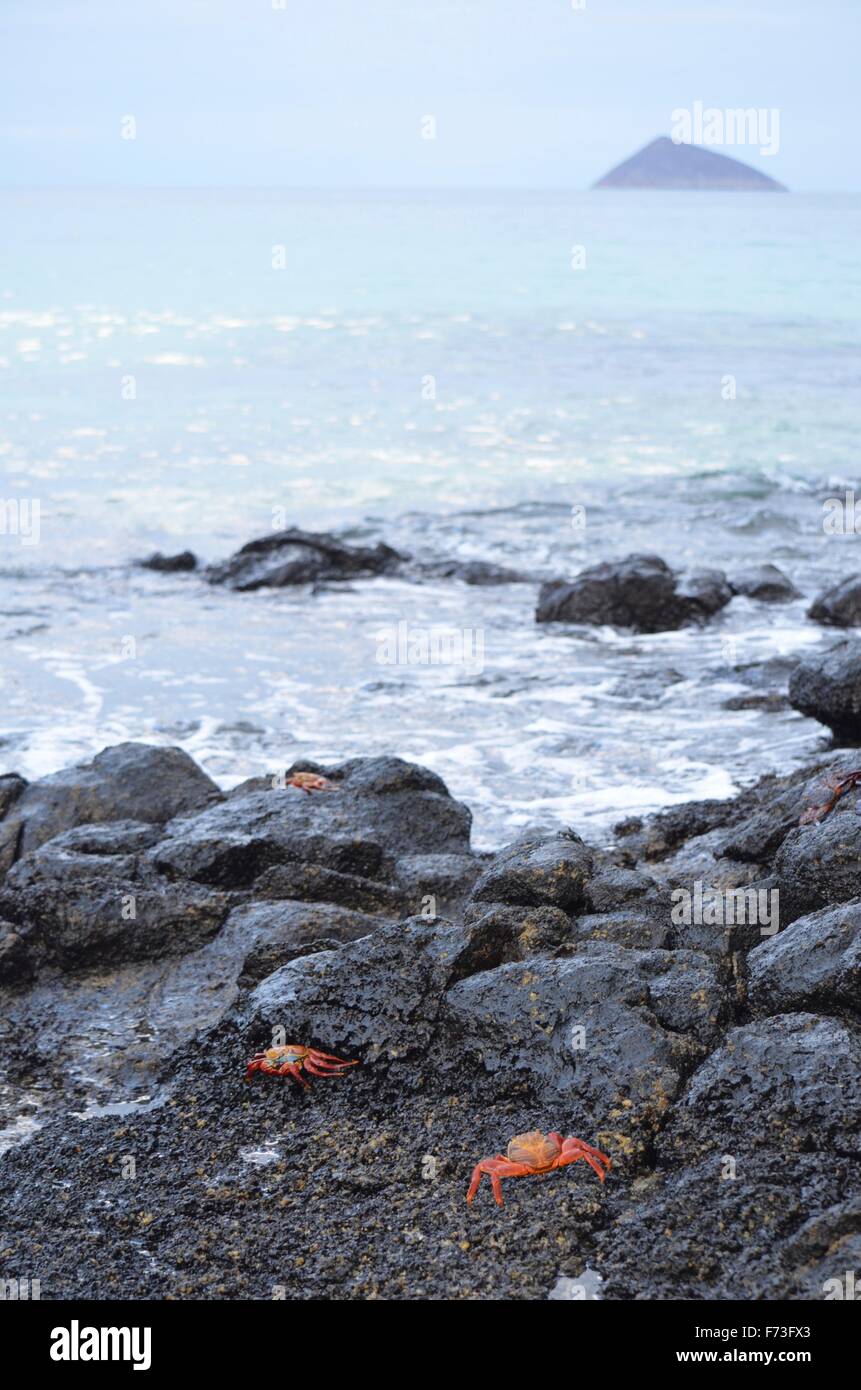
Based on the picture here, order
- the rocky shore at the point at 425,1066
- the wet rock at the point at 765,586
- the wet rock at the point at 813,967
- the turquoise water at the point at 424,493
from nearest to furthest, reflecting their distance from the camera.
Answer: the rocky shore at the point at 425,1066 < the wet rock at the point at 813,967 < the turquoise water at the point at 424,493 < the wet rock at the point at 765,586

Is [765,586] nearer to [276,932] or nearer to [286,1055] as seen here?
[276,932]

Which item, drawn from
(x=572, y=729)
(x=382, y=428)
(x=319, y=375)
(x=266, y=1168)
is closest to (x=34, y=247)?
(x=319, y=375)

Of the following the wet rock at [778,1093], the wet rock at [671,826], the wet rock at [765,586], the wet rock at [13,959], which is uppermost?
the wet rock at [765,586]

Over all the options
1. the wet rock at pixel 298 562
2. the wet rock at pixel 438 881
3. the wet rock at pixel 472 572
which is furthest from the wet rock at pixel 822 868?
the wet rock at pixel 298 562

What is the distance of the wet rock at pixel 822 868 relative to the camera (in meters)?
5.48

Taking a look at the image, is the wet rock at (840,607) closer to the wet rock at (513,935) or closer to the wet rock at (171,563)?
the wet rock at (171,563)

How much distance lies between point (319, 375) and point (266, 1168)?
31.8 m

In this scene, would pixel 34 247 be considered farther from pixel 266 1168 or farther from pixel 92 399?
pixel 266 1168

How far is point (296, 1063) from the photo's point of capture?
5.01 meters

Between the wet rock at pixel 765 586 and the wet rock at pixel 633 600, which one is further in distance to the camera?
the wet rock at pixel 765 586

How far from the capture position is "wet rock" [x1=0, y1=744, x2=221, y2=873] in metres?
7.90

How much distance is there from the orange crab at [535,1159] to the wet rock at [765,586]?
10834 millimetres

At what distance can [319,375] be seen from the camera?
114 feet
